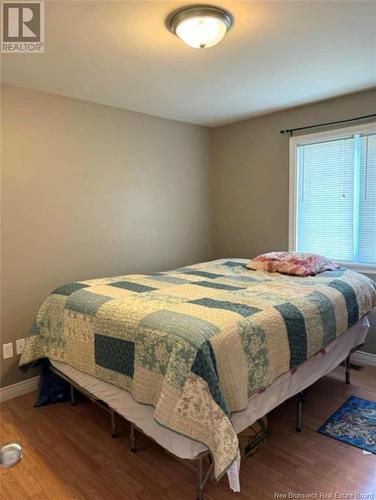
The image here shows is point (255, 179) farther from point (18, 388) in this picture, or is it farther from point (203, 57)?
point (18, 388)

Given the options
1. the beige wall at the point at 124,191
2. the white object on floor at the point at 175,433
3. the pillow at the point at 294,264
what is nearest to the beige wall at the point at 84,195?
the beige wall at the point at 124,191

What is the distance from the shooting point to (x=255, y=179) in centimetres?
380

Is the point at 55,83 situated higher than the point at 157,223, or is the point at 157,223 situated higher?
the point at 55,83

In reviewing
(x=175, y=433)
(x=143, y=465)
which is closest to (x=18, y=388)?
(x=143, y=465)

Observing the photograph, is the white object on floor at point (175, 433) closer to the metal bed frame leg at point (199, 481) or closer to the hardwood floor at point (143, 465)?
the metal bed frame leg at point (199, 481)

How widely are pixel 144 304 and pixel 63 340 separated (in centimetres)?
66

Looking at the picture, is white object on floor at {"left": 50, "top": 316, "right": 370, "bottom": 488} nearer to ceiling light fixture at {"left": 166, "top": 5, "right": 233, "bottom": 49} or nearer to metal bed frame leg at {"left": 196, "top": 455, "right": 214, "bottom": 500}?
metal bed frame leg at {"left": 196, "top": 455, "right": 214, "bottom": 500}

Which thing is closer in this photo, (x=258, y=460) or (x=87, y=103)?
(x=258, y=460)

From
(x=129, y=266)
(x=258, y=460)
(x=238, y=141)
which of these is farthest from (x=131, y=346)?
(x=238, y=141)

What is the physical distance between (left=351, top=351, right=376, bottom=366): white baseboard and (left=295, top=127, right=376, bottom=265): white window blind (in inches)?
32.3

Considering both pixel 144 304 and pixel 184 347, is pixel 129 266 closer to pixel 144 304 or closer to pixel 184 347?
pixel 144 304

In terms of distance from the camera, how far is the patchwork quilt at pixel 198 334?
1.46m

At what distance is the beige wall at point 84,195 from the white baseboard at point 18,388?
0.05 m

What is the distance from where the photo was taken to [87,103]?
3033 millimetres
